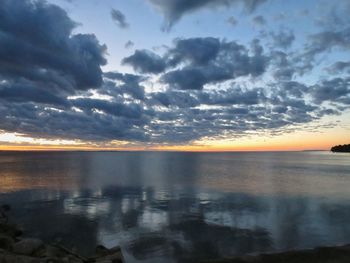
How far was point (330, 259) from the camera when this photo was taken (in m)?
22.0

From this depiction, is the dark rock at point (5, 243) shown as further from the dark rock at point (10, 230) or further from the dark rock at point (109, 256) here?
the dark rock at point (10, 230)

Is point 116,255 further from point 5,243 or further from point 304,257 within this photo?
point 304,257

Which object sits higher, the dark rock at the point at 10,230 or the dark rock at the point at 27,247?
the dark rock at the point at 27,247

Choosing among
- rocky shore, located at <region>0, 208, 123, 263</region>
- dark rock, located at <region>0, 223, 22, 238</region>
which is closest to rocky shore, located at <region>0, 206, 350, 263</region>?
rocky shore, located at <region>0, 208, 123, 263</region>

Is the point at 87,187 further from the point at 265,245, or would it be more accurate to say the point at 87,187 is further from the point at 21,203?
the point at 265,245

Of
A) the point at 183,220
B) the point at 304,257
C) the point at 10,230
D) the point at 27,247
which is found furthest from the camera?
the point at 183,220

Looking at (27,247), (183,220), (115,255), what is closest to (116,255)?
(115,255)

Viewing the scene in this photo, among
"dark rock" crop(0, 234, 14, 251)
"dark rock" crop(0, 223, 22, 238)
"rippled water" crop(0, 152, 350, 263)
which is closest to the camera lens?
"dark rock" crop(0, 234, 14, 251)

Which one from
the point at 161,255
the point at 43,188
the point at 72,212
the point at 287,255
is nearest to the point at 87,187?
the point at 43,188

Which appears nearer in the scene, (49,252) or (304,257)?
(49,252)

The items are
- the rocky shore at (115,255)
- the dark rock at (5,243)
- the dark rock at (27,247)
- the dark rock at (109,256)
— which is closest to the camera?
the dark rock at (109,256)

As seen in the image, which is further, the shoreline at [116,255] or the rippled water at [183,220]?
the rippled water at [183,220]

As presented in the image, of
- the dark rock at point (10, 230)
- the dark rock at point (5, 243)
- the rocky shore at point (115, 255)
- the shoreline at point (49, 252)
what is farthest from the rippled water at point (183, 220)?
the dark rock at point (5, 243)

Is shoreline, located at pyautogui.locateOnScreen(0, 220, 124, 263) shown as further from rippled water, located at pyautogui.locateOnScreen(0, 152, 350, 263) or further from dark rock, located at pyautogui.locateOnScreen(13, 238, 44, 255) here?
rippled water, located at pyautogui.locateOnScreen(0, 152, 350, 263)
